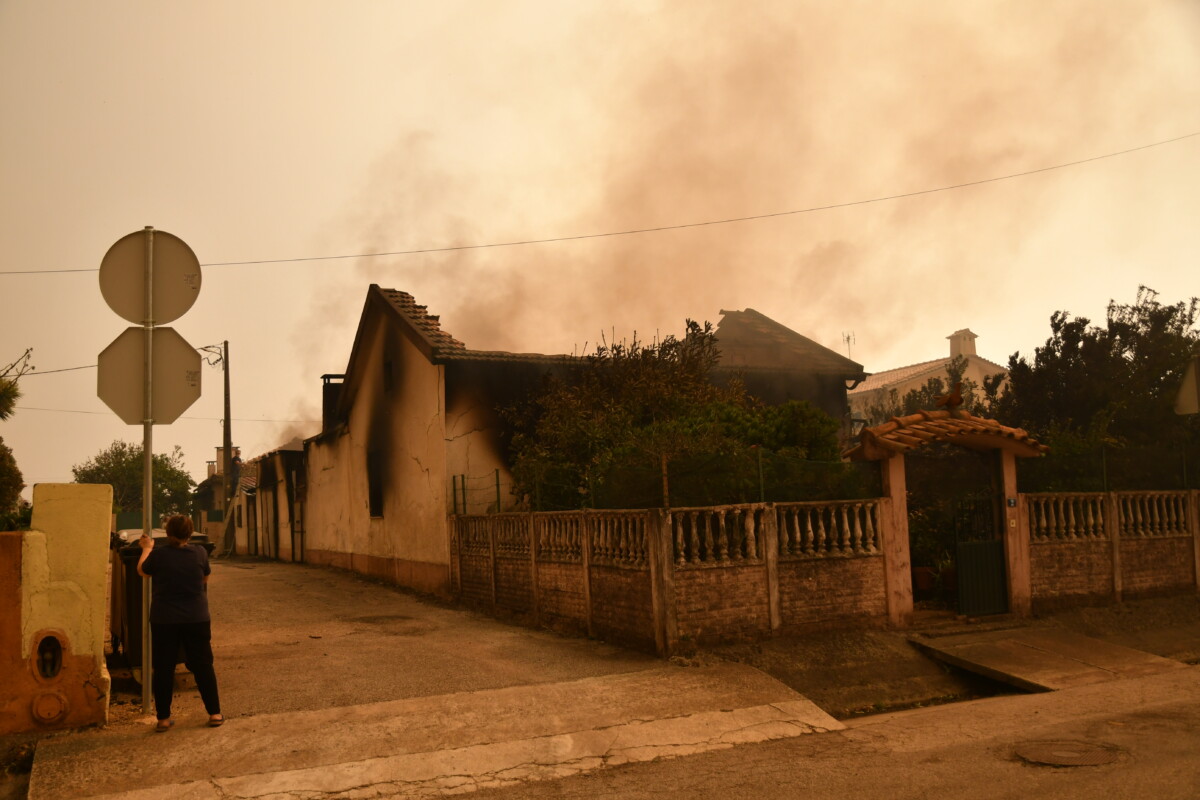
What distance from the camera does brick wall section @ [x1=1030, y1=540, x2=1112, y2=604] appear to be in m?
12.2

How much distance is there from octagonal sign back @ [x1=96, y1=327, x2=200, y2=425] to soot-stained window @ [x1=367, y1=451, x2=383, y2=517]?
12.9 meters

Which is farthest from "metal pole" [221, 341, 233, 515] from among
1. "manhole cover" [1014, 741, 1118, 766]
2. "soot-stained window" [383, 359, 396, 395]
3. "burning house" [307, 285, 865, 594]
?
"manhole cover" [1014, 741, 1118, 766]

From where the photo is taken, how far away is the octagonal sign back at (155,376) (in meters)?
7.19

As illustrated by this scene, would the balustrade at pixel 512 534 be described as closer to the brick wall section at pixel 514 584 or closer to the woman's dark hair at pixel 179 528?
the brick wall section at pixel 514 584

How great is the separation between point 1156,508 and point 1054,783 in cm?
902

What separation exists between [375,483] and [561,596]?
31.9 feet

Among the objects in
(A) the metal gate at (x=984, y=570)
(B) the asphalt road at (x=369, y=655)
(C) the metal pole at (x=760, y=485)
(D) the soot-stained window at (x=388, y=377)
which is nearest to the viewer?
(B) the asphalt road at (x=369, y=655)

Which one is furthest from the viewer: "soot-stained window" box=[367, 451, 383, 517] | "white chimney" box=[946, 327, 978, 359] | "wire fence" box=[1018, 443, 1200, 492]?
"white chimney" box=[946, 327, 978, 359]

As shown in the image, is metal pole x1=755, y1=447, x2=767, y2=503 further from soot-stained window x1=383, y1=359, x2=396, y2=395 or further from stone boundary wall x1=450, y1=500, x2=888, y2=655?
soot-stained window x1=383, y1=359, x2=396, y2=395

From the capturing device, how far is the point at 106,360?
283 inches

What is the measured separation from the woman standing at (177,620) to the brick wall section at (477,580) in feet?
24.3

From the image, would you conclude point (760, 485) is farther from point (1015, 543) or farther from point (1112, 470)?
point (1112, 470)

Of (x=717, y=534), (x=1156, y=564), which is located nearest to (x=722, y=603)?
(x=717, y=534)

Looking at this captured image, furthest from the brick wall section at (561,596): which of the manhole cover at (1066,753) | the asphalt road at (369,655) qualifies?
the manhole cover at (1066,753)
